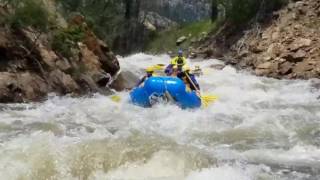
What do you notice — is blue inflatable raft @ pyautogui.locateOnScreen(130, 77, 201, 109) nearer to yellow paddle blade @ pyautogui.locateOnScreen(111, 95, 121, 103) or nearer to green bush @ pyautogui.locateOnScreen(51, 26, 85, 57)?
yellow paddle blade @ pyautogui.locateOnScreen(111, 95, 121, 103)

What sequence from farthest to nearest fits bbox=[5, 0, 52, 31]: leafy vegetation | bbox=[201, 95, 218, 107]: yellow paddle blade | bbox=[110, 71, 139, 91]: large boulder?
bbox=[110, 71, 139, 91]: large boulder
bbox=[201, 95, 218, 107]: yellow paddle blade
bbox=[5, 0, 52, 31]: leafy vegetation

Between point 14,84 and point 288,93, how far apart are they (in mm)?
7573

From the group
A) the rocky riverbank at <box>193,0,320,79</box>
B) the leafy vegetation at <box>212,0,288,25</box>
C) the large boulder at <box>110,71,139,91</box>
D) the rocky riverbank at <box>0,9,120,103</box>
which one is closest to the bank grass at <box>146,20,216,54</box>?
the leafy vegetation at <box>212,0,288,25</box>

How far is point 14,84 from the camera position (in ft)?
40.7

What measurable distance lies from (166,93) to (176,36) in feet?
84.5

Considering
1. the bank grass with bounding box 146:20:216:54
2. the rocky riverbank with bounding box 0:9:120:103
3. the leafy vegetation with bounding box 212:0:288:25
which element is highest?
the leafy vegetation with bounding box 212:0:288:25

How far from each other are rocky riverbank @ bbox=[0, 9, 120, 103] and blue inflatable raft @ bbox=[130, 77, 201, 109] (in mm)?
1928

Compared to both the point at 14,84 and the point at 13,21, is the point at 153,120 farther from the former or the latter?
the point at 13,21

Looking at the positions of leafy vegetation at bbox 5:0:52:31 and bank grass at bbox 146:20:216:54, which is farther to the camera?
bank grass at bbox 146:20:216:54

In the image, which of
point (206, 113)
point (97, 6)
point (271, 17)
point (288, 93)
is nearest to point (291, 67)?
point (288, 93)

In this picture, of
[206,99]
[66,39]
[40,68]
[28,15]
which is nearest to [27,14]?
[28,15]

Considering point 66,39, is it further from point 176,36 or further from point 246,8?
point 176,36

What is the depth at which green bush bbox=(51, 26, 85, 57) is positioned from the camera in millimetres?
15062

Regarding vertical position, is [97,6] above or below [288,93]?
above
